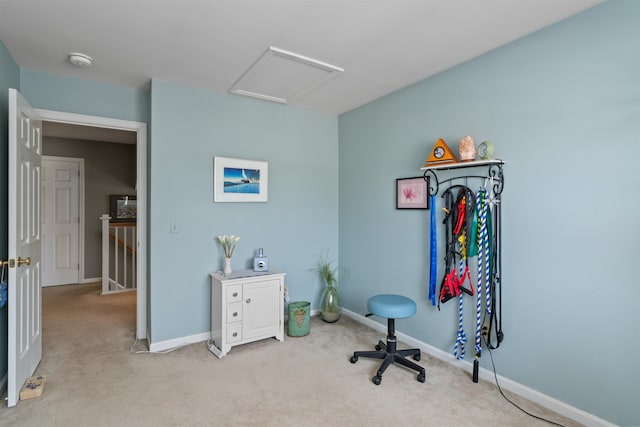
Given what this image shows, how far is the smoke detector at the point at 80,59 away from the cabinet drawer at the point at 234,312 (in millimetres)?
2252

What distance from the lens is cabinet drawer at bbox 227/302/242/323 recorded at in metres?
3.00

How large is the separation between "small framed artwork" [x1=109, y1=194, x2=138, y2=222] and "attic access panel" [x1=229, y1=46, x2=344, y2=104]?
149 inches

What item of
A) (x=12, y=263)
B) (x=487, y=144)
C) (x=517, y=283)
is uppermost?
(x=487, y=144)

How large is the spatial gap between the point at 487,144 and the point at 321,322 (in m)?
2.49

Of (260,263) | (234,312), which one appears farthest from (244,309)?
(260,263)

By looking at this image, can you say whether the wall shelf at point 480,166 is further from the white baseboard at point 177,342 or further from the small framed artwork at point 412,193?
the white baseboard at point 177,342

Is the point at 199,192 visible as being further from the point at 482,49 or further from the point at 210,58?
the point at 482,49

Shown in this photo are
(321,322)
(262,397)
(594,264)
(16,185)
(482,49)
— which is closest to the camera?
(594,264)

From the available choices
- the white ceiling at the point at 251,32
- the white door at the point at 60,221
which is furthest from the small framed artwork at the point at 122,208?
the white ceiling at the point at 251,32

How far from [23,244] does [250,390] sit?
6.02 ft

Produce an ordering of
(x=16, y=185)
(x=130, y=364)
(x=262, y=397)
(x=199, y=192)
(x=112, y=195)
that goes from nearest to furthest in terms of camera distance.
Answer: (x=16, y=185) < (x=262, y=397) < (x=130, y=364) < (x=199, y=192) < (x=112, y=195)

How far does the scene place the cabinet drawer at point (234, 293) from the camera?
3006 mm

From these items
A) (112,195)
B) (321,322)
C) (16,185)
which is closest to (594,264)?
(321,322)

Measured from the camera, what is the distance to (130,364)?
2748 mm
